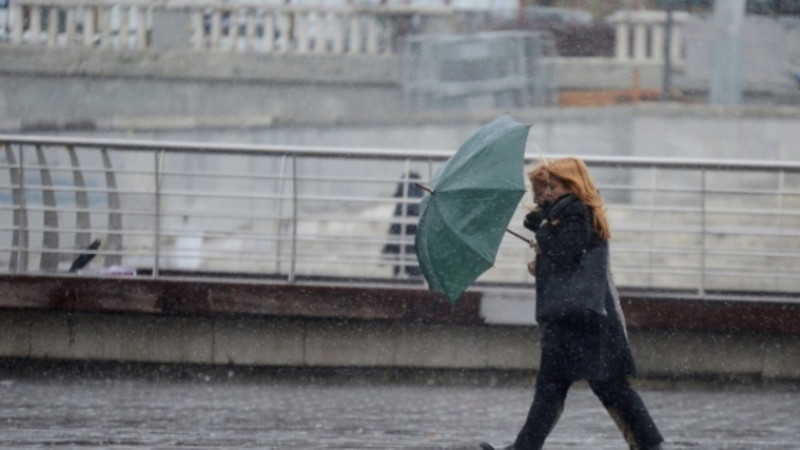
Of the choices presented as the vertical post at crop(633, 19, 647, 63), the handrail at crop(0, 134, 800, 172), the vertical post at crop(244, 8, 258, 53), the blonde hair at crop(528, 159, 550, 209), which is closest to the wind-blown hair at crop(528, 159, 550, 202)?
the blonde hair at crop(528, 159, 550, 209)

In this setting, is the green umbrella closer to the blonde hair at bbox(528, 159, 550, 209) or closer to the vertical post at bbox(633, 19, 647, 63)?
the blonde hair at bbox(528, 159, 550, 209)

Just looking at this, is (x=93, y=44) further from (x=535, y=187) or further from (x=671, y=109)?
(x=535, y=187)

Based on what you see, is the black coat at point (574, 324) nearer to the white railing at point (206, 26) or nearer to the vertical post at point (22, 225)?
the vertical post at point (22, 225)

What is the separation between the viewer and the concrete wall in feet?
46.9

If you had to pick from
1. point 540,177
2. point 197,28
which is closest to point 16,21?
point 197,28

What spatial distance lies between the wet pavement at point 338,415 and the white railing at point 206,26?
18.4 m

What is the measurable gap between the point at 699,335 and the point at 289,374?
3.23m

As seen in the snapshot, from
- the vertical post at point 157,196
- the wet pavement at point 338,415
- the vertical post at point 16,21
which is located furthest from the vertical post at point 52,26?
the wet pavement at point 338,415

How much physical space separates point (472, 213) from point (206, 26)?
23858 millimetres

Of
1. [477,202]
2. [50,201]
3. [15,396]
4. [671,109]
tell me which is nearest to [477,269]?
[477,202]

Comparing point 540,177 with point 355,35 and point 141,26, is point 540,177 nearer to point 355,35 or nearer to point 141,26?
point 355,35

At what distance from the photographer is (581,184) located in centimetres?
929

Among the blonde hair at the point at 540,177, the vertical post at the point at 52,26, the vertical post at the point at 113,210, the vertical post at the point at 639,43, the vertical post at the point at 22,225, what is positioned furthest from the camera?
the vertical post at the point at 639,43

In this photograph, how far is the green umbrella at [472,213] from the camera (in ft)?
30.4
